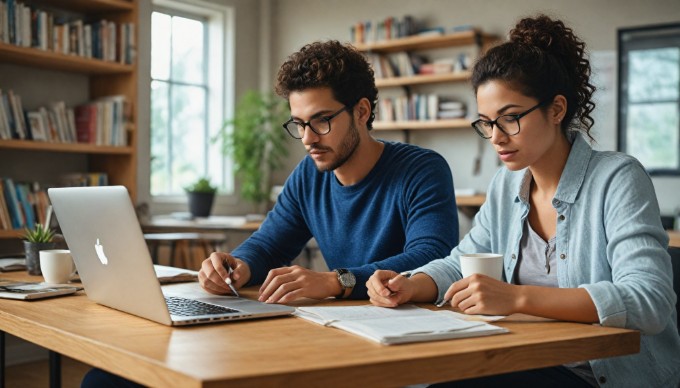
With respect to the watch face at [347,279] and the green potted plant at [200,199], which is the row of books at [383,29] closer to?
the green potted plant at [200,199]

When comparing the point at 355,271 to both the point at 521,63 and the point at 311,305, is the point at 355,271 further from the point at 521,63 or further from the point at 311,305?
the point at 521,63

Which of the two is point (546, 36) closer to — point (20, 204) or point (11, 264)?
point (11, 264)

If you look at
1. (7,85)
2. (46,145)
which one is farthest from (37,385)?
(7,85)

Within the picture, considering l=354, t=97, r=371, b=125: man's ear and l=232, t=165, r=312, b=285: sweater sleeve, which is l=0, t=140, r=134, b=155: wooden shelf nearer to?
l=232, t=165, r=312, b=285: sweater sleeve

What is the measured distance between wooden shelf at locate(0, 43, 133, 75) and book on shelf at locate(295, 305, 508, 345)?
10.4 feet

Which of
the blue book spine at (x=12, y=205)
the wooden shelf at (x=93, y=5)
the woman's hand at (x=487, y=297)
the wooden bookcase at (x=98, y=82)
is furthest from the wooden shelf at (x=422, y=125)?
the woman's hand at (x=487, y=297)

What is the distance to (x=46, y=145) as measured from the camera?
4.16m

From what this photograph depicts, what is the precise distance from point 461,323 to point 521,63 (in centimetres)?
58

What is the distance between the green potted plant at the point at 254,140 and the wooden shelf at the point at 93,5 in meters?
1.60

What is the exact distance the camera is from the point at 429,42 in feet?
18.0

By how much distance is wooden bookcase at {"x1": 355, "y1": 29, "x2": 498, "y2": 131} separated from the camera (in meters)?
5.34

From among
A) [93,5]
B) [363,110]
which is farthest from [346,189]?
[93,5]

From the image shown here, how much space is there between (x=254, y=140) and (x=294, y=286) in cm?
448

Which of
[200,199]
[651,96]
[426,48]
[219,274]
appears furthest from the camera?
[426,48]
